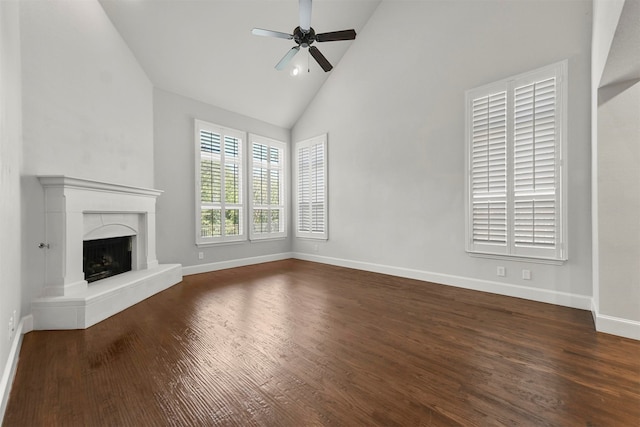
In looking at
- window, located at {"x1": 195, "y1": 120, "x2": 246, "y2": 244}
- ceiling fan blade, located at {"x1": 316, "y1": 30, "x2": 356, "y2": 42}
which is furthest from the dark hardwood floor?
ceiling fan blade, located at {"x1": 316, "y1": 30, "x2": 356, "y2": 42}

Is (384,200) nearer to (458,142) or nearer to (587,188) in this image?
(458,142)

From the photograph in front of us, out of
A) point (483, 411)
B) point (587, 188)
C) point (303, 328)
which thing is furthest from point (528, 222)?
point (303, 328)

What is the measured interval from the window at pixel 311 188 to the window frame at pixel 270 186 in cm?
28

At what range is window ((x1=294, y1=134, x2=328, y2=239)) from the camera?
20.3 feet

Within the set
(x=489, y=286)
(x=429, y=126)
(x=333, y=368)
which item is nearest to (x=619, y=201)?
(x=489, y=286)

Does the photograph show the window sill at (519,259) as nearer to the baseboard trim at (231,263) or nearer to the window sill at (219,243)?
the baseboard trim at (231,263)

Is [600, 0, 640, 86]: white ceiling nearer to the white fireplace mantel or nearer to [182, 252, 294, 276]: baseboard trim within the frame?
the white fireplace mantel

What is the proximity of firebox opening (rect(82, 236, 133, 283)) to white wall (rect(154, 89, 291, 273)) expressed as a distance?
62 centimetres

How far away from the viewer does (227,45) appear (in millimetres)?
4672

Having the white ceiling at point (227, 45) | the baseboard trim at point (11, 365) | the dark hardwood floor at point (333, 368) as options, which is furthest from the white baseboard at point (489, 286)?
the white ceiling at point (227, 45)

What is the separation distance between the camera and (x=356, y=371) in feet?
6.53

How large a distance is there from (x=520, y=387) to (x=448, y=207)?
2.84 metres

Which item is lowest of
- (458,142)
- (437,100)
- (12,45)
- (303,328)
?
(303,328)

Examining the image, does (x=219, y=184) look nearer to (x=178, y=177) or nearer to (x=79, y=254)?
(x=178, y=177)
